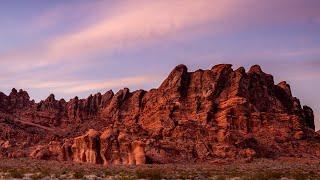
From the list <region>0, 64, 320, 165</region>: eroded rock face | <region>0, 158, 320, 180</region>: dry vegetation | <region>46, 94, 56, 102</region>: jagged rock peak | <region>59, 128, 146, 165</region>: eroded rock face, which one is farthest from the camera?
<region>46, 94, 56, 102</region>: jagged rock peak

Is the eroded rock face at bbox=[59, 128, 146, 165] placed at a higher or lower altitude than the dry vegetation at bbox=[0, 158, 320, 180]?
higher

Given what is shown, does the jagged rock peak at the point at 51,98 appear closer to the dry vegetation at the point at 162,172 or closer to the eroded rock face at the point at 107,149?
the eroded rock face at the point at 107,149

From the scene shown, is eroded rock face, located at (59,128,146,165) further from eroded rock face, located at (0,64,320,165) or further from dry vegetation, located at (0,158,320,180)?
dry vegetation, located at (0,158,320,180)

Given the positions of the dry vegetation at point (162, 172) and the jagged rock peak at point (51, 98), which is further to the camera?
the jagged rock peak at point (51, 98)

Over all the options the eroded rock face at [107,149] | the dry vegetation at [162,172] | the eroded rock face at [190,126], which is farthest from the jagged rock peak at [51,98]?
the dry vegetation at [162,172]

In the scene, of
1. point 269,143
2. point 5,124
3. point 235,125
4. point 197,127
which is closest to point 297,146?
point 269,143

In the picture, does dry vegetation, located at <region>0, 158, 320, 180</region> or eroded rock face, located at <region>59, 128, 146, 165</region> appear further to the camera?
eroded rock face, located at <region>59, 128, 146, 165</region>

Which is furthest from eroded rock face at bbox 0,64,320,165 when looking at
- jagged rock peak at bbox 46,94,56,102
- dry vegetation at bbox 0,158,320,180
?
jagged rock peak at bbox 46,94,56,102

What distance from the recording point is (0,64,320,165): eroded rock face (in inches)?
3659

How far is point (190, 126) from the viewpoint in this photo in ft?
333

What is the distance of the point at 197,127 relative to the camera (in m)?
101

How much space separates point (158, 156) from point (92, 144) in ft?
41.4

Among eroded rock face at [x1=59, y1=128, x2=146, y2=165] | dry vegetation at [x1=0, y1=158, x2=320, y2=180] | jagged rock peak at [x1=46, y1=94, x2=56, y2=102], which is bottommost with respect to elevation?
dry vegetation at [x1=0, y1=158, x2=320, y2=180]

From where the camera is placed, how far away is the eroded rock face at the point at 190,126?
92938mm
